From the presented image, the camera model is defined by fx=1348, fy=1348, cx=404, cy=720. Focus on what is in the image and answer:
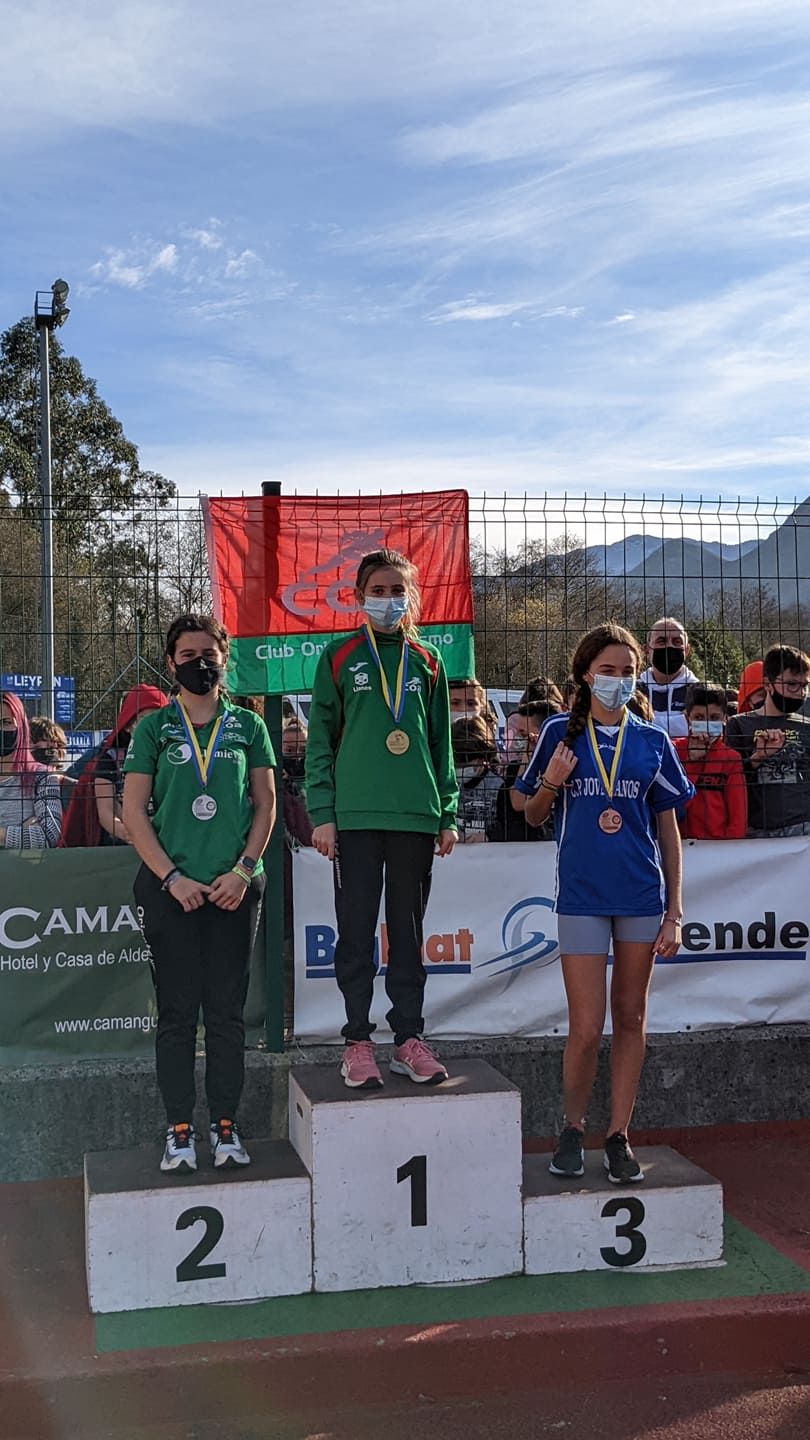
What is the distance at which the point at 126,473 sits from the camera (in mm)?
37875

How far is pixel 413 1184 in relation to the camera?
15.6 ft

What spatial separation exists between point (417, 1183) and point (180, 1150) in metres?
0.84

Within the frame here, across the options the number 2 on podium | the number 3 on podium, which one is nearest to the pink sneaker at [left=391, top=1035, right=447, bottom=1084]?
the number 2 on podium

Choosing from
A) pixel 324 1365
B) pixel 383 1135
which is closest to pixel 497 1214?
pixel 383 1135

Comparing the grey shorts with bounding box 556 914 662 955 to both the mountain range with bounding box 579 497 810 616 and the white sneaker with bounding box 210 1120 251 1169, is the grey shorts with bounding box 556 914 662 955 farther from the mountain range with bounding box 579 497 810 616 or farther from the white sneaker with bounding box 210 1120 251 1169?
the mountain range with bounding box 579 497 810 616

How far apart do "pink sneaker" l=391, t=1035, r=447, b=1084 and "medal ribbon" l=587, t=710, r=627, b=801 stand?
1175mm

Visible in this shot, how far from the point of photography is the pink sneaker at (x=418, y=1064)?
4980mm

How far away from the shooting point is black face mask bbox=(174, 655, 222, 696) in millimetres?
4984

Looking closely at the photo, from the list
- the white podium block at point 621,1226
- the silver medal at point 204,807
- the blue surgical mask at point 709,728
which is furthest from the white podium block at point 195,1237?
the blue surgical mask at point 709,728

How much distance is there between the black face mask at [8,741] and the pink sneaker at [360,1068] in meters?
2.08

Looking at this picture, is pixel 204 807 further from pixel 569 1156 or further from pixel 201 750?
pixel 569 1156

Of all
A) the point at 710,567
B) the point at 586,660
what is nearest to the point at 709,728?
the point at 710,567

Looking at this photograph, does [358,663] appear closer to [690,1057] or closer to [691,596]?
[691,596]

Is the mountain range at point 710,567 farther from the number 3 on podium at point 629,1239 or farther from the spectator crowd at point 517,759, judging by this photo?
the number 3 on podium at point 629,1239
